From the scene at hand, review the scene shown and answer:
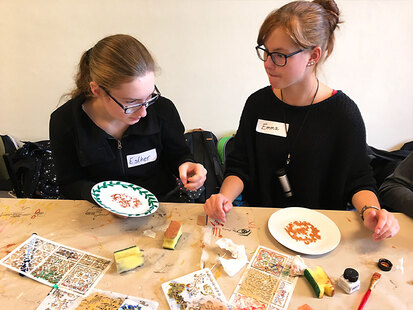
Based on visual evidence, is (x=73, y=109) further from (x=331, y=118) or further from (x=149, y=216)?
(x=331, y=118)

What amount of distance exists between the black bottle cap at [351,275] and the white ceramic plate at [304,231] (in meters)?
0.11

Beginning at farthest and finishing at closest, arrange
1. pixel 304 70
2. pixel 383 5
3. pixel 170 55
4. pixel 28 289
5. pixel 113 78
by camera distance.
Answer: pixel 170 55, pixel 383 5, pixel 304 70, pixel 113 78, pixel 28 289

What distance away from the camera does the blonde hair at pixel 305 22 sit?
1.13 metres

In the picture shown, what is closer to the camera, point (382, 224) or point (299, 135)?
point (382, 224)

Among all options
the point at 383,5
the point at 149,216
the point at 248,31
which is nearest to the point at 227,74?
the point at 248,31

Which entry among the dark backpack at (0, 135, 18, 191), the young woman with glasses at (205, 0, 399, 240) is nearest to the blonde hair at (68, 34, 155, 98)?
the young woman with glasses at (205, 0, 399, 240)

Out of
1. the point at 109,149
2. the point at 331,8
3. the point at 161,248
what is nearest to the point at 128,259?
the point at 161,248

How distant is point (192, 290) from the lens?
86cm

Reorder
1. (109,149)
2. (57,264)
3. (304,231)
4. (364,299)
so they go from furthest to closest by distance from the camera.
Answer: (109,149)
(304,231)
(57,264)
(364,299)

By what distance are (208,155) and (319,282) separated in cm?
167

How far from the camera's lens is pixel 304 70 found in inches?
48.4

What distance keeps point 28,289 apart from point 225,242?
0.61 meters

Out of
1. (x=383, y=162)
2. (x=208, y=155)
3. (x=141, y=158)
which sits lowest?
(x=383, y=162)

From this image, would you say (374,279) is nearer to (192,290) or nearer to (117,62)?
(192,290)
